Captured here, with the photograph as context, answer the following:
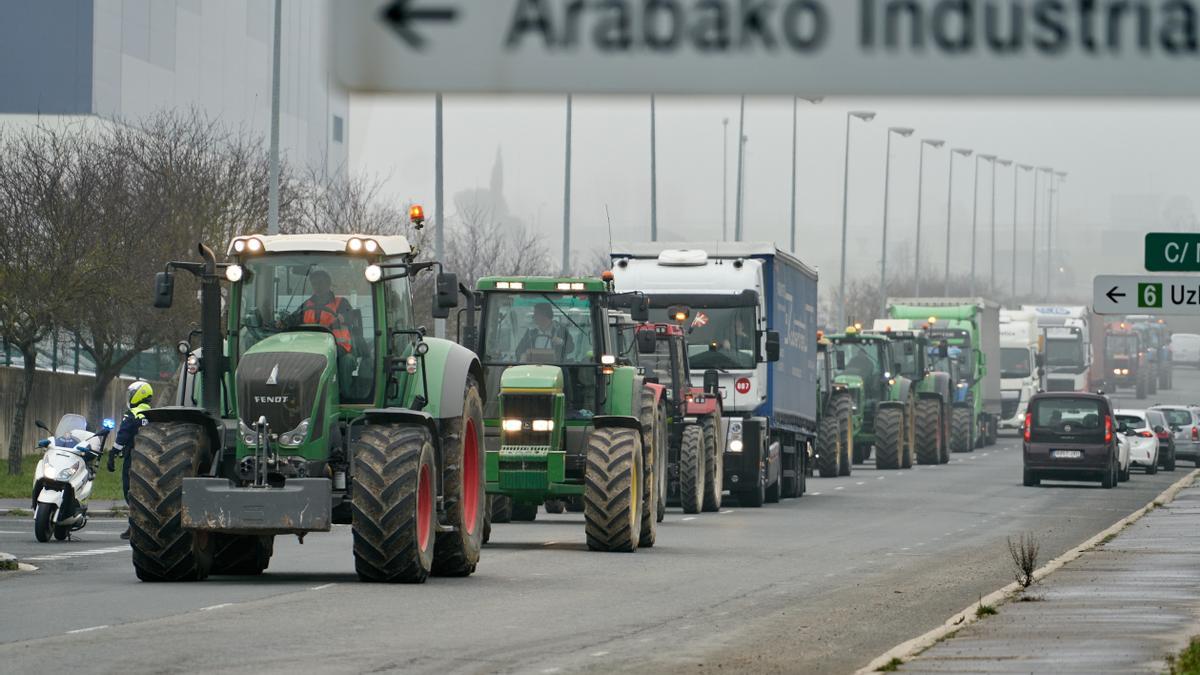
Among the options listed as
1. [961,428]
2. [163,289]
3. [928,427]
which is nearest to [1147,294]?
[163,289]

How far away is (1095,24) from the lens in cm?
357

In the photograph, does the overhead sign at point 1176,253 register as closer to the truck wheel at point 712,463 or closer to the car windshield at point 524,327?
the car windshield at point 524,327

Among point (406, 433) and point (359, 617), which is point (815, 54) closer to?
point (359, 617)

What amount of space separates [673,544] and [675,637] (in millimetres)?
10378

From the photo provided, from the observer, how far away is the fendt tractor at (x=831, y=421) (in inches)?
1786

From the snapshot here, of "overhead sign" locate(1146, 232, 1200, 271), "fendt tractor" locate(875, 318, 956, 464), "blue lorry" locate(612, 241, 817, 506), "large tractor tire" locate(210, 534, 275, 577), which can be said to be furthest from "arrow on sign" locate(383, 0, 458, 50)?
"fendt tractor" locate(875, 318, 956, 464)

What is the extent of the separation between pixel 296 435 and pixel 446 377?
1.70 meters

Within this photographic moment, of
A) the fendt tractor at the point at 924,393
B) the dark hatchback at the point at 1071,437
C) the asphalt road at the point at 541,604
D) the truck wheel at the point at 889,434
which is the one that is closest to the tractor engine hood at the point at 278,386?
the asphalt road at the point at 541,604

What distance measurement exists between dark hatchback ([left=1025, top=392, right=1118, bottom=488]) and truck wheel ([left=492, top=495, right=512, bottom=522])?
1707cm

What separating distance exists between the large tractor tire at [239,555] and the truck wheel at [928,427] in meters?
35.8

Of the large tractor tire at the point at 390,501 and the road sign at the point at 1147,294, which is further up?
the road sign at the point at 1147,294

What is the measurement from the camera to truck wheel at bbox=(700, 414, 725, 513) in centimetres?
3186

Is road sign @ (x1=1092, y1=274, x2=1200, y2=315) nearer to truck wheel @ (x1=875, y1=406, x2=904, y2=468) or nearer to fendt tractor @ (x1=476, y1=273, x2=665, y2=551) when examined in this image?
fendt tractor @ (x1=476, y1=273, x2=665, y2=551)

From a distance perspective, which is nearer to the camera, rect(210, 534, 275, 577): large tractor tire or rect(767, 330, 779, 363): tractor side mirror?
rect(210, 534, 275, 577): large tractor tire
